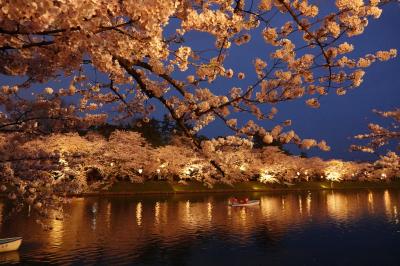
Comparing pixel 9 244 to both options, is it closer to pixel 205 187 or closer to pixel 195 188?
pixel 195 188

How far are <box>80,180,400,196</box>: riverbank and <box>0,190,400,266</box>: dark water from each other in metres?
13.5

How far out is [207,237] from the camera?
21547 mm

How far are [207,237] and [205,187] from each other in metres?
31.5

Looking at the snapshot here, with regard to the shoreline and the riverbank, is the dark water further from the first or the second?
the riverbank

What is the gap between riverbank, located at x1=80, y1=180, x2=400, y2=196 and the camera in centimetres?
4666

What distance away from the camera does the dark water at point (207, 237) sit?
661 inches

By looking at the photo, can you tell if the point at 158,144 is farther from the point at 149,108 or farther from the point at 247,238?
the point at 149,108

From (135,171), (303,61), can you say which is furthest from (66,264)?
(135,171)

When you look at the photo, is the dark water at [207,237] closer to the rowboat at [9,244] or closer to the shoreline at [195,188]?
the rowboat at [9,244]

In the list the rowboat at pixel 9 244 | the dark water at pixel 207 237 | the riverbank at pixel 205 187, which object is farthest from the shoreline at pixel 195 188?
the rowboat at pixel 9 244

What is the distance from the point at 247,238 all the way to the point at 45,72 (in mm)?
16927

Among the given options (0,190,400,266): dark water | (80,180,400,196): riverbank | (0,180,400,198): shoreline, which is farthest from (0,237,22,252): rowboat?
(80,180,400,196): riverbank

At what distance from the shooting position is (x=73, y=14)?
133 inches

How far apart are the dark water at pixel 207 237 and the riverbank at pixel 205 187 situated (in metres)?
13.5
